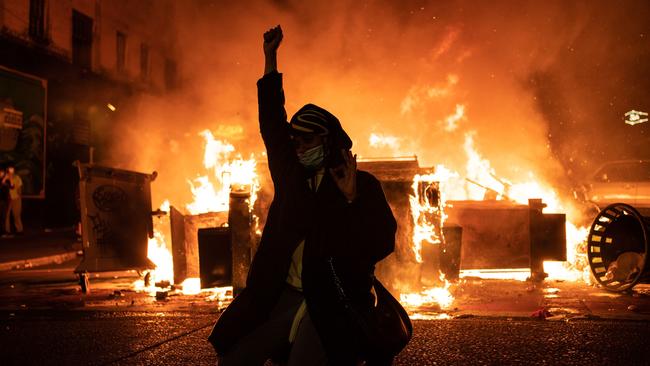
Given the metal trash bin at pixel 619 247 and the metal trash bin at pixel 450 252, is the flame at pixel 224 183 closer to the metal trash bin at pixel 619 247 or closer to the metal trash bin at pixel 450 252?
the metal trash bin at pixel 450 252

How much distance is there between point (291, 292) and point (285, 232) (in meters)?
0.26

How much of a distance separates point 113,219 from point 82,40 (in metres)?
16.9

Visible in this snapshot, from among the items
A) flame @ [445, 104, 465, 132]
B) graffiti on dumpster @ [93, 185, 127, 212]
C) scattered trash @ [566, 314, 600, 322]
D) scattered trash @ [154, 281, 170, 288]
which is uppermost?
flame @ [445, 104, 465, 132]

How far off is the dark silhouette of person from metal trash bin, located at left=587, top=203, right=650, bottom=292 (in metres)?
5.76

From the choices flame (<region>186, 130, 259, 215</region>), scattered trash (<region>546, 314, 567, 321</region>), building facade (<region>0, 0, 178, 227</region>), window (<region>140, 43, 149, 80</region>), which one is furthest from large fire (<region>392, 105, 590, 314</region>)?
window (<region>140, 43, 149, 80</region>)

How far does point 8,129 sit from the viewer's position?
56.5 feet

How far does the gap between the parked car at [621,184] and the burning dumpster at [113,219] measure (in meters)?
9.69

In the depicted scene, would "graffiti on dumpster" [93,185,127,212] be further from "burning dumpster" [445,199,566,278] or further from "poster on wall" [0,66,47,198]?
"poster on wall" [0,66,47,198]

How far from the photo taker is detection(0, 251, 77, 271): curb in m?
10.9

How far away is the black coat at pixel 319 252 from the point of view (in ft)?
7.41

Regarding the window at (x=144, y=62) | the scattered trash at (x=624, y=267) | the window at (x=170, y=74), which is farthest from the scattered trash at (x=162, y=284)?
the window at (x=144, y=62)

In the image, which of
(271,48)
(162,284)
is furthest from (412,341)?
(162,284)

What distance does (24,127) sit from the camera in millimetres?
18156

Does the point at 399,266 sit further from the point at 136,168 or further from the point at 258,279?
the point at 136,168
